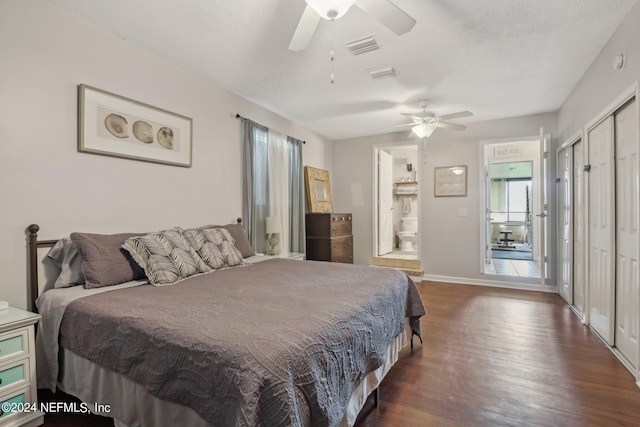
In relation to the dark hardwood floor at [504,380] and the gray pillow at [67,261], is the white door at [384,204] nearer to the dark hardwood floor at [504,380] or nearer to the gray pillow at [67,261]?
the dark hardwood floor at [504,380]

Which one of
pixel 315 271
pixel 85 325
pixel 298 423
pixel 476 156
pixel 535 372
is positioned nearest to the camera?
pixel 298 423

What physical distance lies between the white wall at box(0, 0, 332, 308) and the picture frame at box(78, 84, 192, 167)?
0.19 feet

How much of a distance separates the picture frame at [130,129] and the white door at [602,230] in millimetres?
3700

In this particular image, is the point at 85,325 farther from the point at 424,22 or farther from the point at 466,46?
the point at 466,46

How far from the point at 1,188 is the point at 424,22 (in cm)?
300

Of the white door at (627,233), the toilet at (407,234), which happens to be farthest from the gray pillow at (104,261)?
the toilet at (407,234)

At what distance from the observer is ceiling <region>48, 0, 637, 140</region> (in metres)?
2.11

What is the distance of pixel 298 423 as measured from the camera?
39.5 inches

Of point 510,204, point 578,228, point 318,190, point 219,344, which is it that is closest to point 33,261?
point 219,344

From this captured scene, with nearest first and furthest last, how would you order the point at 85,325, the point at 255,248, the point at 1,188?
the point at 85,325
the point at 1,188
the point at 255,248

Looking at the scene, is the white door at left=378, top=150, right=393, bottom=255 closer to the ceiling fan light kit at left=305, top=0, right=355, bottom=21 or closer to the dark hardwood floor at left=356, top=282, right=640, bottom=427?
the dark hardwood floor at left=356, top=282, right=640, bottom=427

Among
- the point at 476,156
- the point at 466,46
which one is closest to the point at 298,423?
the point at 466,46

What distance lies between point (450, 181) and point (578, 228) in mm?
1955

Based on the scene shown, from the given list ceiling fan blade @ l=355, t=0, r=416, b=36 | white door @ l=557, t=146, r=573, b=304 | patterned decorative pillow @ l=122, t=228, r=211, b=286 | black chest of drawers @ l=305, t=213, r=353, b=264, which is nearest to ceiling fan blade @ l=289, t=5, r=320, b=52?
ceiling fan blade @ l=355, t=0, r=416, b=36
